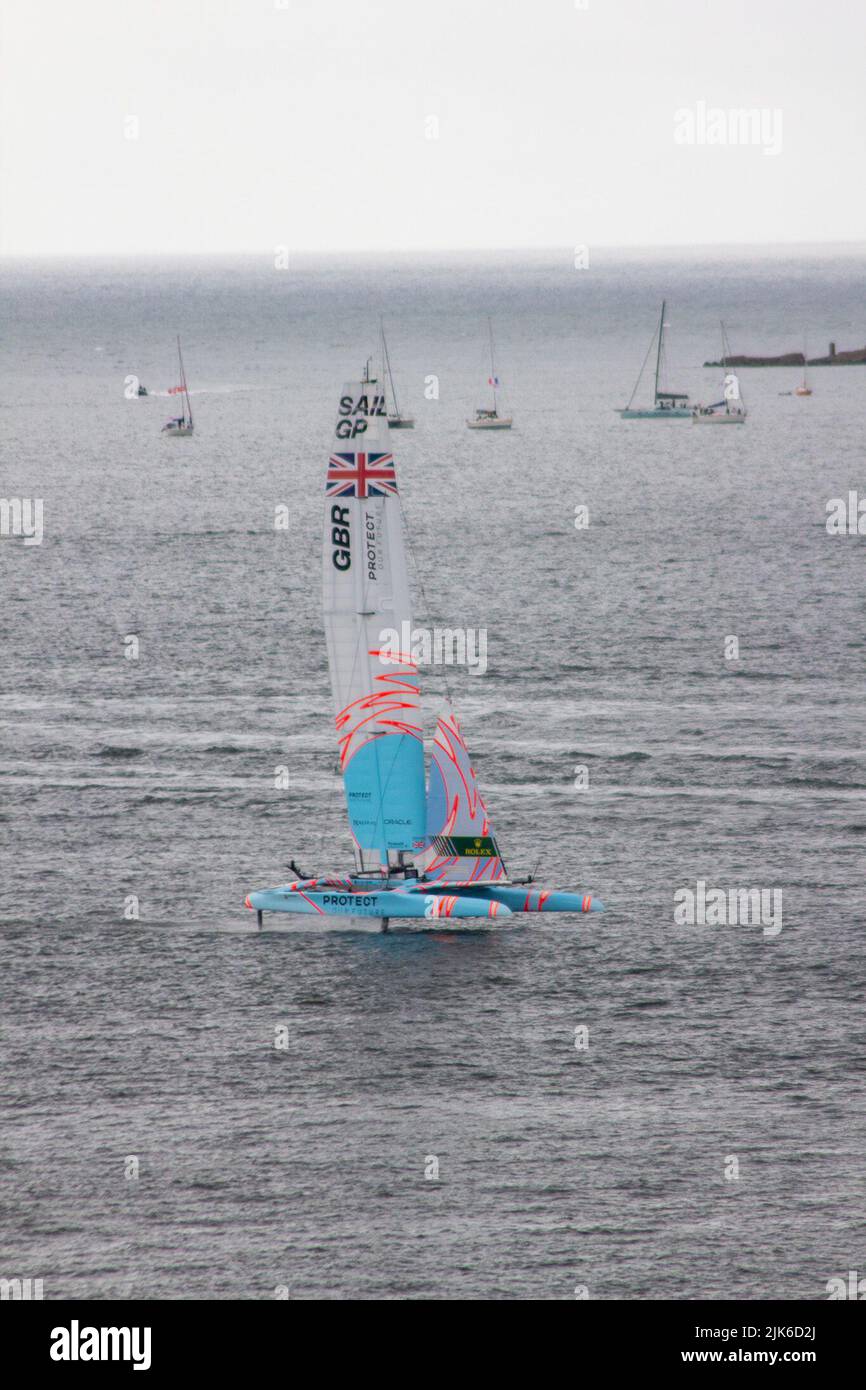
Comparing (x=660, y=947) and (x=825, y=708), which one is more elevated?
(x=825, y=708)

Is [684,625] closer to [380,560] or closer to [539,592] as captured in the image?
[539,592]

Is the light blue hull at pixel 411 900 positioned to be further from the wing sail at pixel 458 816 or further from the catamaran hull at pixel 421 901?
the wing sail at pixel 458 816

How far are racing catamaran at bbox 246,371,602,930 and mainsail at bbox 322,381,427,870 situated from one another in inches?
1.6

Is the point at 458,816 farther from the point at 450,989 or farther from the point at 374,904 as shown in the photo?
the point at 450,989

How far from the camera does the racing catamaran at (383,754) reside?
80.4m

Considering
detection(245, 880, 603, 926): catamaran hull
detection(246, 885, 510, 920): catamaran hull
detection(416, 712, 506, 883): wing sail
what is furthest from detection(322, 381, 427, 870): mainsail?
detection(246, 885, 510, 920): catamaran hull

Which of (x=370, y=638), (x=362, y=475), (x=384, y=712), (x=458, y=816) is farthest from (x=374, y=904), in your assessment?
(x=362, y=475)

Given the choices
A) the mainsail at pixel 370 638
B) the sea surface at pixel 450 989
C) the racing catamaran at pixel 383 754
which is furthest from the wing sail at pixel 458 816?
the sea surface at pixel 450 989

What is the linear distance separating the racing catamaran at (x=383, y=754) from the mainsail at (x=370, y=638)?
0.14 feet

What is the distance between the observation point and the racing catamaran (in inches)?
3164

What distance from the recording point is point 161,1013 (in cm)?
7381

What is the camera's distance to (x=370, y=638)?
81.8 m
